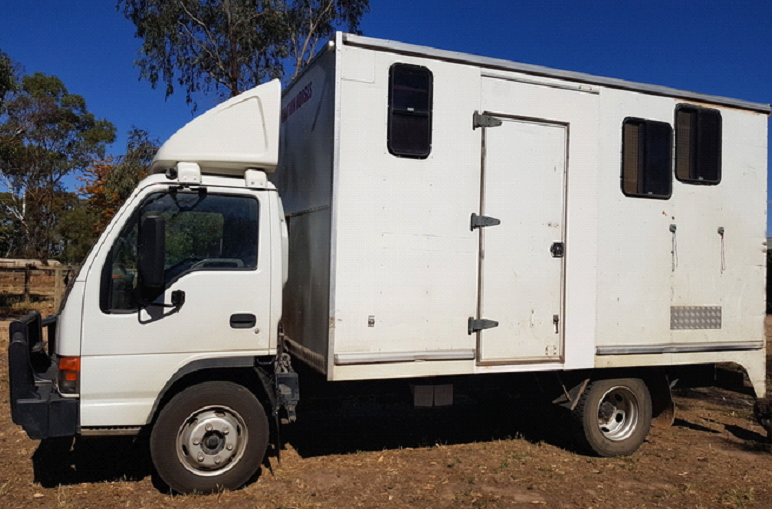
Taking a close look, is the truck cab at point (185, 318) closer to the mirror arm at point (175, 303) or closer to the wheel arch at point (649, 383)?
the mirror arm at point (175, 303)

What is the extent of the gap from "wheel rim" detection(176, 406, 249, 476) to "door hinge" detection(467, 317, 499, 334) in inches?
75.8

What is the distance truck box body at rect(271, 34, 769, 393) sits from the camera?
5.10 meters

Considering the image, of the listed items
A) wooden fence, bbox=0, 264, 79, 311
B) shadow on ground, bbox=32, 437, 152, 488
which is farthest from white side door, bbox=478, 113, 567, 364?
wooden fence, bbox=0, 264, 79, 311

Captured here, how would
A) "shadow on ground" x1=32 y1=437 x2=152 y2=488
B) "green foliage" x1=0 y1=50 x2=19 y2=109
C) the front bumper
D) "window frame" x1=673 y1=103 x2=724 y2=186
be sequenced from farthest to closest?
1. "green foliage" x1=0 y1=50 x2=19 y2=109
2. "window frame" x1=673 y1=103 x2=724 y2=186
3. "shadow on ground" x1=32 y1=437 x2=152 y2=488
4. the front bumper

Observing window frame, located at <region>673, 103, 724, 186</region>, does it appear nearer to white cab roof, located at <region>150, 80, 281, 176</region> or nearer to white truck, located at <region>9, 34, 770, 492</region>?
white truck, located at <region>9, 34, 770, 492</region>

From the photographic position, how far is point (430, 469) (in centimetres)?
579

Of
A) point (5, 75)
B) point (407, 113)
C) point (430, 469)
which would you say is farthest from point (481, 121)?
point (5, 75)

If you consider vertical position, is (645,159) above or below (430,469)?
above

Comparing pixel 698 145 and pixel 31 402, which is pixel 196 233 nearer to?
pixel 31 402

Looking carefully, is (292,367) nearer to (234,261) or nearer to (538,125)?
(234,261)

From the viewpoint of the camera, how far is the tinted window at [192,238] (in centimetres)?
468

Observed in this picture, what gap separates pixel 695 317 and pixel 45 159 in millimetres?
38269

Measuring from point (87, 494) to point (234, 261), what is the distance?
206cm

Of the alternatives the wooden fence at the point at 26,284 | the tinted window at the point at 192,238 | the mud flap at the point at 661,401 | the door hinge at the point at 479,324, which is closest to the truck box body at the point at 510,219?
the door hinge at the point at 479,324
